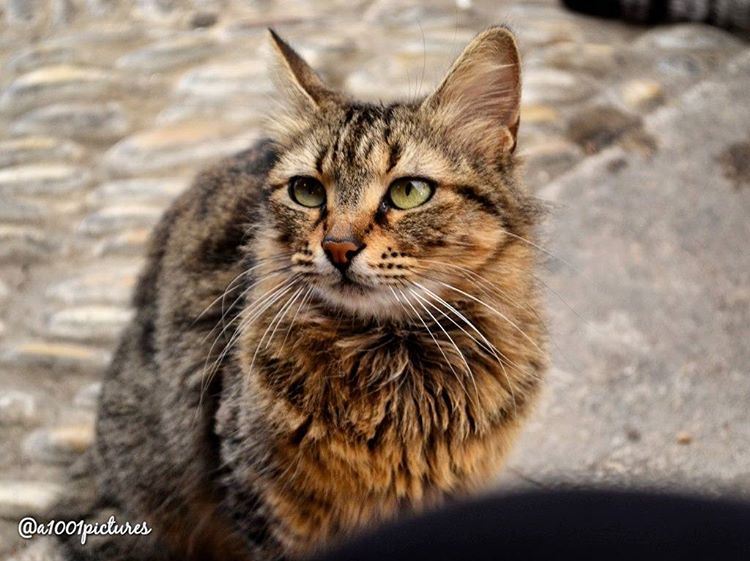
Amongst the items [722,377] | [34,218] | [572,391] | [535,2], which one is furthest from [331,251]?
[535,2]

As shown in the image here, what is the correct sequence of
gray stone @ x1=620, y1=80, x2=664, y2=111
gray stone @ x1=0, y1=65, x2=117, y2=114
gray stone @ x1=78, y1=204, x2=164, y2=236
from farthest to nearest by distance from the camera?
1. gray stone @ x1=0, y1=65, x2=117, y2=114
2. gray stone @ x1=620, y1=80, x2=664, y2=111
3. gray stone @ x1=78, y1=204, x2=164, y2=236

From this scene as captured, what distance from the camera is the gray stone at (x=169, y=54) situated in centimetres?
557

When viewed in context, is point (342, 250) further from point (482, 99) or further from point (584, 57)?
point (584, 57)

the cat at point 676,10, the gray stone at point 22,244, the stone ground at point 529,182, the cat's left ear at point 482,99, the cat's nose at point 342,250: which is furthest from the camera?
the cat at point 676,10

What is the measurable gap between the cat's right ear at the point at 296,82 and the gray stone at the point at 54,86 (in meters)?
2.74

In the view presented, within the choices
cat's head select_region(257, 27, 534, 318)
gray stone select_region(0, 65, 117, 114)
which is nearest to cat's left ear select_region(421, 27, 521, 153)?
cat's head select_region(257, 27, 534, 318)

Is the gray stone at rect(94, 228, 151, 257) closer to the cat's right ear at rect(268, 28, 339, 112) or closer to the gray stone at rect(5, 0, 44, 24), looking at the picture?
the cat's right ear at rect(268, 28, 339, 112)

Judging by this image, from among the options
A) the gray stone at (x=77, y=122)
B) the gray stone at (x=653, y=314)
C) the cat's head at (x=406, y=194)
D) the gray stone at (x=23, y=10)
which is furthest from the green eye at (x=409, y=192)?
the gray stone at (x=23, y=10)

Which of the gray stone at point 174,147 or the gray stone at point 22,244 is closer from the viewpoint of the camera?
the gray stone at point 22,244

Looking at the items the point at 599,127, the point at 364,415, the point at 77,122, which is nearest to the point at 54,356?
the point at 77,122

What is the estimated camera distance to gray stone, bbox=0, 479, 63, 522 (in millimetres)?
3219

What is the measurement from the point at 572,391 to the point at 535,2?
356 centimetres

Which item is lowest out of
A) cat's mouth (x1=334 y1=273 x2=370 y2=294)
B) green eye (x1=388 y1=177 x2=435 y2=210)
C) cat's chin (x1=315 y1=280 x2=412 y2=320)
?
cat's chin (x1=315 y1=280 x2=412 y2=320)

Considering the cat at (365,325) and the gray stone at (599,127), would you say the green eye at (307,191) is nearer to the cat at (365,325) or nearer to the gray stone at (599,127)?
the cat at (365,325)
